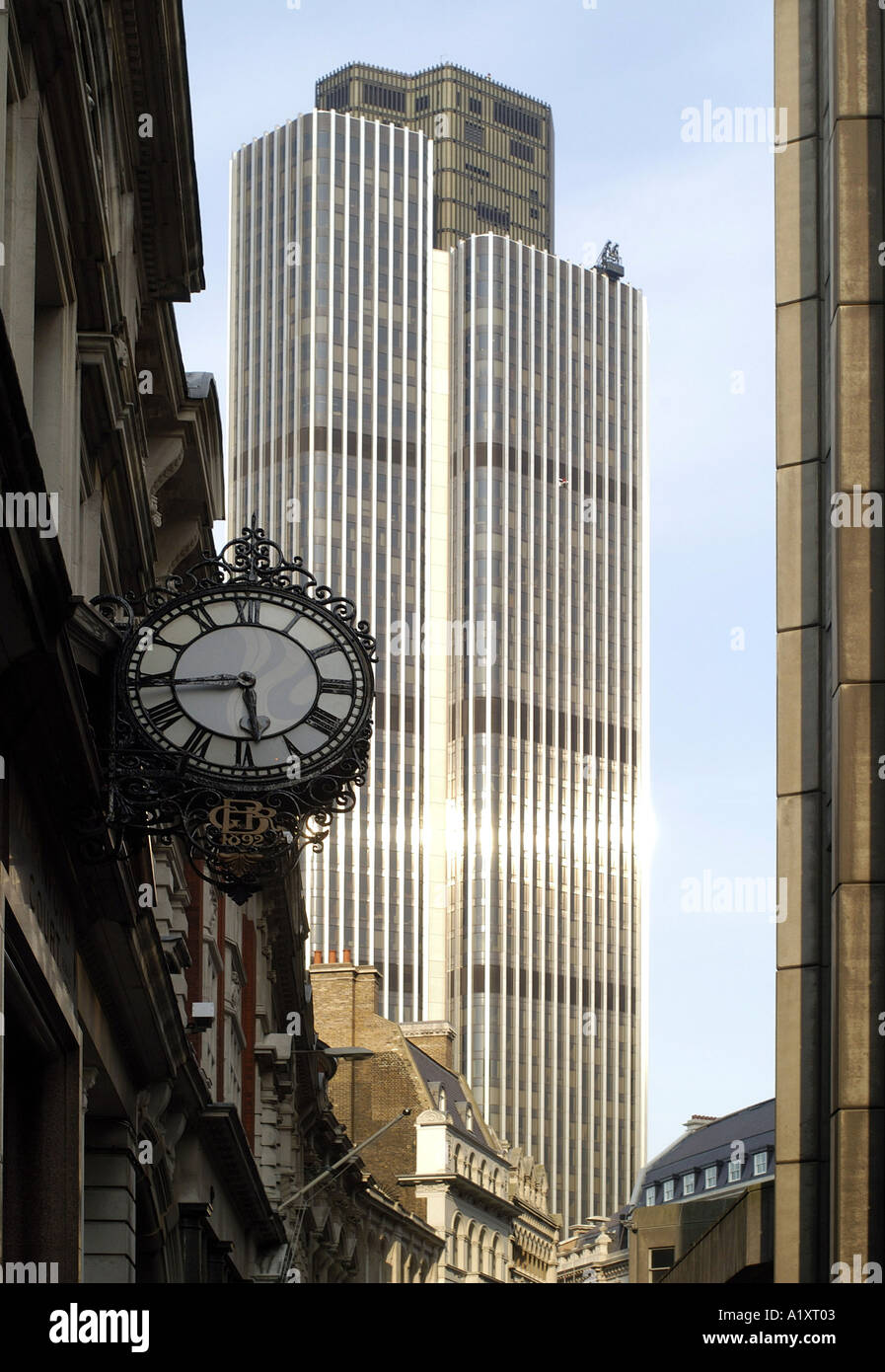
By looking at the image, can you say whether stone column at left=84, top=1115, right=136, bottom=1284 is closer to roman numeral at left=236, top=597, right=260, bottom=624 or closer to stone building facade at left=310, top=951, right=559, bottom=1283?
roman numeral at left=236, top=597, right=260, bottom=624

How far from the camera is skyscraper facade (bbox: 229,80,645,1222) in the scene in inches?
6437

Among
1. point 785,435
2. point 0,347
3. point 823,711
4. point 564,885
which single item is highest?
point 564,885

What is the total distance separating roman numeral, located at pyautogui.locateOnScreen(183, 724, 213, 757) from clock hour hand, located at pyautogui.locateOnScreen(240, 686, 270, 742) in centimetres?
22

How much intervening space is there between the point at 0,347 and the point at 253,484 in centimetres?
15871

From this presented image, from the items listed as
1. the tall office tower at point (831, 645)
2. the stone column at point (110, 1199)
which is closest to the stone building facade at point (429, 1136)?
the tall office tower at point (831, 645)

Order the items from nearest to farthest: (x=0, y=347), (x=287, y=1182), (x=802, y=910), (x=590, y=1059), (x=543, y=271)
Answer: (x=0, y=347), (x=802, y=910), (x=287, y=1182), (x=590, y=1059), (x=543, y=271)

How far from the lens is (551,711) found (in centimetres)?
17050

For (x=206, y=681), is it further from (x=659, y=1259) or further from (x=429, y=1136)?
(x=429, y=1136)

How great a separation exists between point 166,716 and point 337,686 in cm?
108

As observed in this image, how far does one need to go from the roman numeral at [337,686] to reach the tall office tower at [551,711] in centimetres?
14769

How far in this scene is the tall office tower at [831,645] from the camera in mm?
29562

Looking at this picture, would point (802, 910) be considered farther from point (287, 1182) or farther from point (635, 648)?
point (635, 648)

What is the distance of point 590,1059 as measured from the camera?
547 ft

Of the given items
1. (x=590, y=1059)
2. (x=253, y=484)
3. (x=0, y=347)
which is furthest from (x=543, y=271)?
(x=0, y=347)
